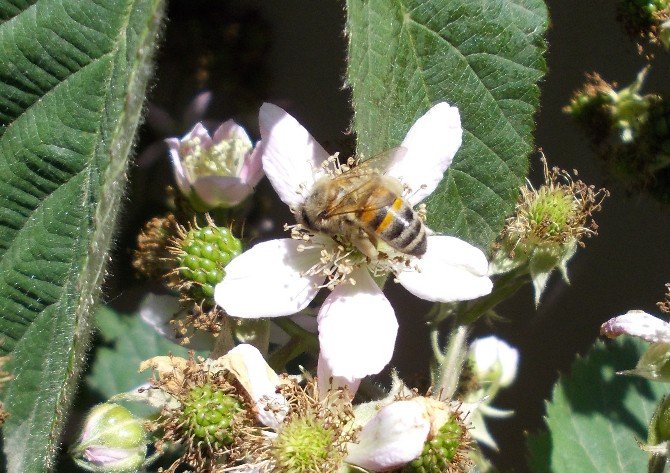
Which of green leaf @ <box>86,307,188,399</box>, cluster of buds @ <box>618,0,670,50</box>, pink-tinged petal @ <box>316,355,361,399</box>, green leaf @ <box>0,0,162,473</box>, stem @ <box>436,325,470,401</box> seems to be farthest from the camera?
green leaf @ <box>86,307,188,399</box>

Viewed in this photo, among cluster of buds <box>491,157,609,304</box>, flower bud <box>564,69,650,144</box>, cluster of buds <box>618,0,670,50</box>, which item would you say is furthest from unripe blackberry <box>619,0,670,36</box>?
cluster of buds <box>491,157,609,304</box>

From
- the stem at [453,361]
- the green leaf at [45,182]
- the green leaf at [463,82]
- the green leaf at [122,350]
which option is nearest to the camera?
the green leaf at [45,182]

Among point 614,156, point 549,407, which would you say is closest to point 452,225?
point 614,156

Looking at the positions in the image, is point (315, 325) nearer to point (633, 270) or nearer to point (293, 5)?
point (293, 5)

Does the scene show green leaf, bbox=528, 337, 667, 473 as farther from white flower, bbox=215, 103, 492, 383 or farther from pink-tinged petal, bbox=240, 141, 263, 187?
pink-tinged petal, bbox=240, 141, 263, 187

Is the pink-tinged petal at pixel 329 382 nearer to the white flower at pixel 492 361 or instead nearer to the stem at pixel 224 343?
the stem at pixel 224 343

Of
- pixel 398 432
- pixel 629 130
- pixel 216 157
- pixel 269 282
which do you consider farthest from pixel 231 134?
pixel 629 130

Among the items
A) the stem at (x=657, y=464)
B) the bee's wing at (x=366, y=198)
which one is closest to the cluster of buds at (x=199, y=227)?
the bee's wing at (x=366, y=198)
